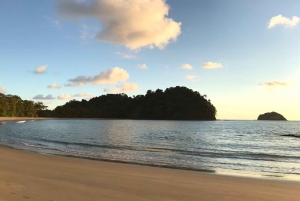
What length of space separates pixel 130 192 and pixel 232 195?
3205 millimetres

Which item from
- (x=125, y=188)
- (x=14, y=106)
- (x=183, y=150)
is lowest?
(x=183, y=150)

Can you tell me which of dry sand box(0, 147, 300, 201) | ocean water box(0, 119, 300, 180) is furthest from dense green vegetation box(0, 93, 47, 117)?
dry sand box(0, 147, 300, 201)

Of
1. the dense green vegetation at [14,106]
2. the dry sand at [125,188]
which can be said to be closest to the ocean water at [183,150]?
the dry sand at [125,188]

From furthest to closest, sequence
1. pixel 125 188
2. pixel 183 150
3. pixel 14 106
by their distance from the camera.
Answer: pixel 14 106, pixel 183 150, pixel 125 188

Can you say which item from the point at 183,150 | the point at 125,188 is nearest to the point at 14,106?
the point at 183,150

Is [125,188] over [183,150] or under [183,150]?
over

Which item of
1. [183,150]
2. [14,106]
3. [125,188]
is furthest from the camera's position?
[14,106]

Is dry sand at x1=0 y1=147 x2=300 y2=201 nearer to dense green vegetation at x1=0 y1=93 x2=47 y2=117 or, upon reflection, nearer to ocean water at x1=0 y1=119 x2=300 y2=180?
ocean water at x1=0 y1=119 x2=300 y2=180

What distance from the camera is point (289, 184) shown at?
11.2 m

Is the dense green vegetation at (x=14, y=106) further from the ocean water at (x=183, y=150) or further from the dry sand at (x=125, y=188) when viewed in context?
the dry sand at (x=125, y=188)

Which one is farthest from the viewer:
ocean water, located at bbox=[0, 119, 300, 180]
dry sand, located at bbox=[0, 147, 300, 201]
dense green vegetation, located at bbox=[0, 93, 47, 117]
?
dense green vegetation, located at bbox=[0, 93, 47, 117]

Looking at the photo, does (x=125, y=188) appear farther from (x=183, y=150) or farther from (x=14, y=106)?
(x=14, y=106)

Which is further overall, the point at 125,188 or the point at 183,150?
the point at 183,150

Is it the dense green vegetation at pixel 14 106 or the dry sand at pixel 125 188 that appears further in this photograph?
the dense green vegetation at pixel 14 106
